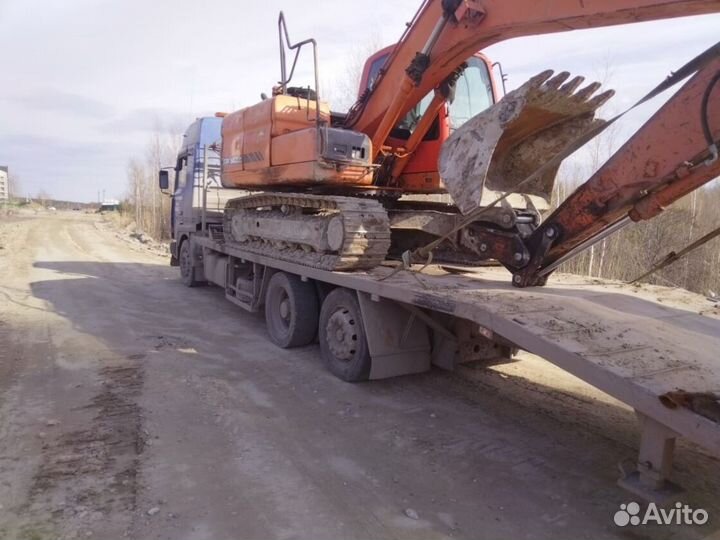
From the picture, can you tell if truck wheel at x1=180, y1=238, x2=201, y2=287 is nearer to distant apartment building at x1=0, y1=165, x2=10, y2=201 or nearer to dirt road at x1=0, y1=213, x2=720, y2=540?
dirt road at x1=0, y1=213, x2=720, y2=540

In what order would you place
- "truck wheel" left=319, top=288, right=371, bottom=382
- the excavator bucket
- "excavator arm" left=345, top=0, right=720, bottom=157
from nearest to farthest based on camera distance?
"excavator arm" left=345, top=0, right=720, bottom=157 < the excavator bucket < "truck wheel" left=319, top=288, right=371, bottom=382

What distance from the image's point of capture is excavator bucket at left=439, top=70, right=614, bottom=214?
4.57 metres

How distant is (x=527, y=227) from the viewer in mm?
5055

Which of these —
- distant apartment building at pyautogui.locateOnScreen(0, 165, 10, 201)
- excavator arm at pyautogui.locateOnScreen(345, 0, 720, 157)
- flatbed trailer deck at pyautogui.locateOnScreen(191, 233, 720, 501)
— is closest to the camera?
flatbed trailer deck at pyautogui.locateOnScreen(191, 233, 720, 501)

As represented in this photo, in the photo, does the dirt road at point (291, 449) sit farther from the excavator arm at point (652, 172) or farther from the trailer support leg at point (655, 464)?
the excavator arm at point (652, 172)

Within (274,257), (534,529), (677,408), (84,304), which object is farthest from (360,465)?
(84,304)

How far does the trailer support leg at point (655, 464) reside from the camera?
271 centimetres

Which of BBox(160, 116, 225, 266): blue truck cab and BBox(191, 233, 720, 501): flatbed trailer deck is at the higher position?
BBox(160, 116, 225, 266): blue truck cab

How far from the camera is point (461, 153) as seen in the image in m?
4.79

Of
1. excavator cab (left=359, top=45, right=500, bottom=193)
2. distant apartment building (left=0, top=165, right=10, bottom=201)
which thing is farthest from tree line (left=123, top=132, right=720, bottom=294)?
distant apartment building (left=0, top=165, right=10, bottom=201)

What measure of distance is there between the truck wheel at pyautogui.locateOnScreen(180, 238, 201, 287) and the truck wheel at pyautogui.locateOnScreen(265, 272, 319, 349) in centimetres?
487

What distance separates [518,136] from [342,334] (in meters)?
A: 2.77

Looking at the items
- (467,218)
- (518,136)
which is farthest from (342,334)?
(518,136)

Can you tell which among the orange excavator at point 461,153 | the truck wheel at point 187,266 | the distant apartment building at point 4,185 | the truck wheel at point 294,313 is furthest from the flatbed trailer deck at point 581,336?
the distant apartment building at point 4,185
